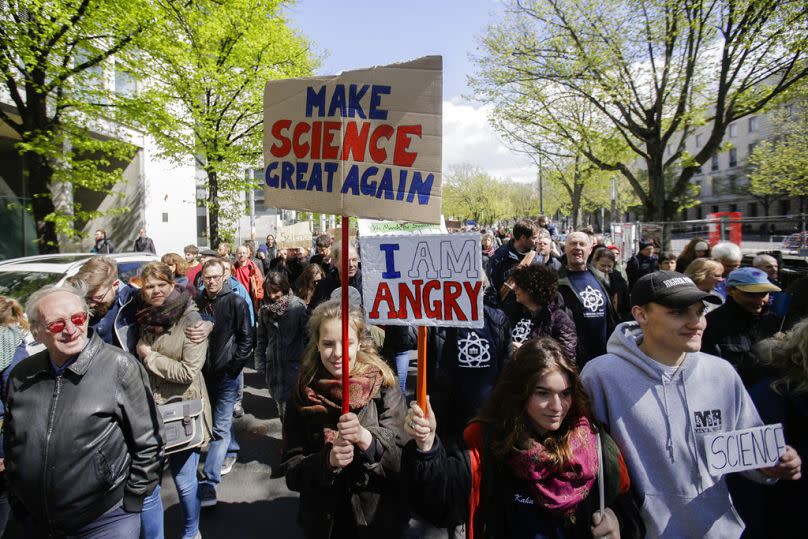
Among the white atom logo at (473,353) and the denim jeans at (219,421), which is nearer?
the white atom logo at (473,353)

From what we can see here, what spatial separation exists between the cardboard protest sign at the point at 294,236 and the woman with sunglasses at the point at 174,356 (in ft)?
23.8


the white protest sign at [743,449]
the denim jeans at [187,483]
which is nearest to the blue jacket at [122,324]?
the denim jeans at [187,483]

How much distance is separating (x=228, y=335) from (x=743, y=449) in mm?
3647

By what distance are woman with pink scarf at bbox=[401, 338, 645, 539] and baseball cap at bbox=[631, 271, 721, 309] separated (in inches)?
20.9

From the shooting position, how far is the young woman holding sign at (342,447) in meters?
2.21

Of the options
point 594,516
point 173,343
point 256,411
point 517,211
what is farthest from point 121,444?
point 517,211

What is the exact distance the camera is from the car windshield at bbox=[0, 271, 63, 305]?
550cm

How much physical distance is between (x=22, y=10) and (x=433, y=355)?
33.9 feet

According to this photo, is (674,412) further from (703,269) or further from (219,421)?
(219,421)

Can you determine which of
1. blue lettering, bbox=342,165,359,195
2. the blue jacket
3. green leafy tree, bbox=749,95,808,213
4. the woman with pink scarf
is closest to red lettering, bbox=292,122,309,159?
blue lettering, bbox=342,165,359,195

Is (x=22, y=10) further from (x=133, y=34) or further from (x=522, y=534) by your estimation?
(x=522, y=534)

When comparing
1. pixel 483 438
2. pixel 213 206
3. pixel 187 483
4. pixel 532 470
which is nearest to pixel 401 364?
pixel 187 483

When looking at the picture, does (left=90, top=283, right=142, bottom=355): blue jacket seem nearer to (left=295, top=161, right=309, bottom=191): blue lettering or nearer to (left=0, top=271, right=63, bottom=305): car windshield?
(left=295, top=161, right=309, bottom=191): blue lettering

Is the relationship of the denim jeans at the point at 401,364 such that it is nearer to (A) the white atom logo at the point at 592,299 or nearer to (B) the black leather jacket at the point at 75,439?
(A) the white atom logo at the point at 592,299
